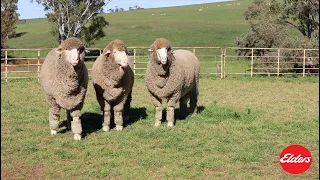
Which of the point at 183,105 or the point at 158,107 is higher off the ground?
the point at 158,107

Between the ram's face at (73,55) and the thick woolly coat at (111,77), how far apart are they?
0.82 metres

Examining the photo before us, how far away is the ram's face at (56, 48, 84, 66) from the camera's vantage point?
6.29 m

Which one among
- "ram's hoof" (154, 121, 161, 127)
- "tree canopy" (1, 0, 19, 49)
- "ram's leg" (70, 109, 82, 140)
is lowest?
"ram's hoof" (154, 121, 161, 127)

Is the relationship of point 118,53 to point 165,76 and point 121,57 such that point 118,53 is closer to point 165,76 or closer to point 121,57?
point 121,57

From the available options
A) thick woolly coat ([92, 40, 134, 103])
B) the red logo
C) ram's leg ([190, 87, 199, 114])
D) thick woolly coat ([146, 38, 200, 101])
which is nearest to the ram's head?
thick woolly coat ([92, 40, 134, 103])

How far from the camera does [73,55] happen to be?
20.6ft

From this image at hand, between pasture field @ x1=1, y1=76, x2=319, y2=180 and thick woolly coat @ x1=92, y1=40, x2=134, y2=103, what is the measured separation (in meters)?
0.74

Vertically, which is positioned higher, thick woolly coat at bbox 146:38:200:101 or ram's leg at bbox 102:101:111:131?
thick woolly coat at bbox 146:38:200:101

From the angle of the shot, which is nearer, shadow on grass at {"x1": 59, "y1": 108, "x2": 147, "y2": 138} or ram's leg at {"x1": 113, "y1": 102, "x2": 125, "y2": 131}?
ram's leg at {"x1": 113, "y1": 102, "x2": 125, "y2": 131}

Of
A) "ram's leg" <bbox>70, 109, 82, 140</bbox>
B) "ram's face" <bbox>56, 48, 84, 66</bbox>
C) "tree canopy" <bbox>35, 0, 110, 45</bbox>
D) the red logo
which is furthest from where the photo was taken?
"tree canopy" <bbox>35, 0, 110, 45</bbox>

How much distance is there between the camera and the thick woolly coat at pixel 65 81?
6531 millimetres

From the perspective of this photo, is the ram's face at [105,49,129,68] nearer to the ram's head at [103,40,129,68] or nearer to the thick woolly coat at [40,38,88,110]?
the ram's head at [103,40,129,68]

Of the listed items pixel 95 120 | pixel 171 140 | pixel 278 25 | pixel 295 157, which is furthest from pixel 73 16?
pixel 295 157

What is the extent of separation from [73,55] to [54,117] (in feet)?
4.77
